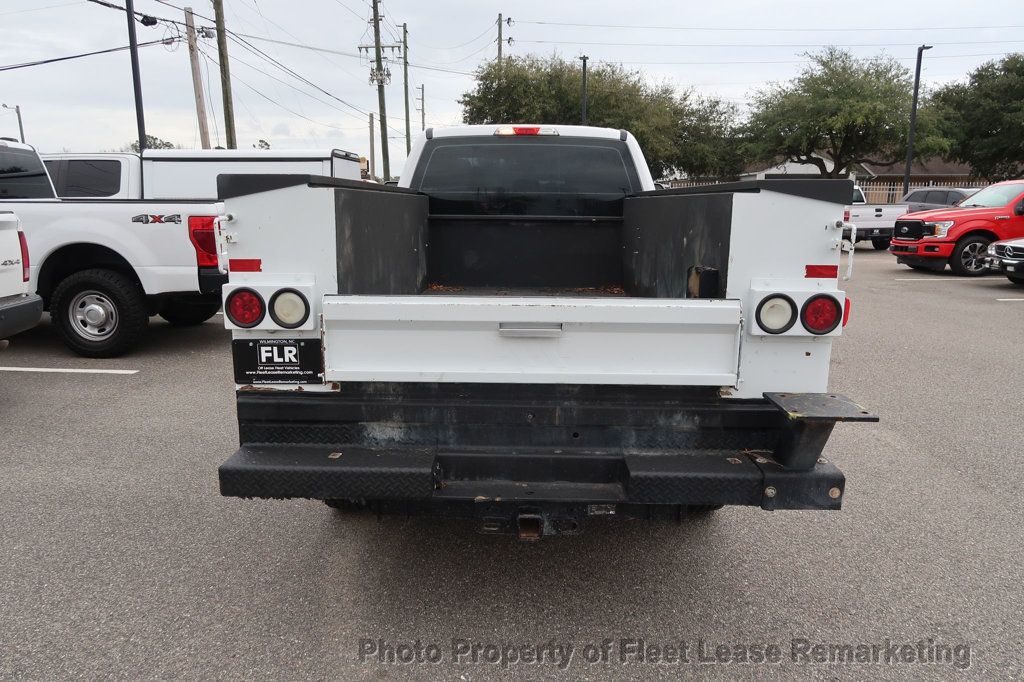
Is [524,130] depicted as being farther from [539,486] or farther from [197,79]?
[197,79]

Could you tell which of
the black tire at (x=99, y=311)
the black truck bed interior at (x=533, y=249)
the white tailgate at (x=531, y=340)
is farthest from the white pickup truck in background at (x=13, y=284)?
the white tailgate at (x=531, y=340)

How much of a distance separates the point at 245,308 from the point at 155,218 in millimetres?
5486

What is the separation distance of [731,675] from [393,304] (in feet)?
6.32

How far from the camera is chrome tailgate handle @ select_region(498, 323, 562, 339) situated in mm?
2801

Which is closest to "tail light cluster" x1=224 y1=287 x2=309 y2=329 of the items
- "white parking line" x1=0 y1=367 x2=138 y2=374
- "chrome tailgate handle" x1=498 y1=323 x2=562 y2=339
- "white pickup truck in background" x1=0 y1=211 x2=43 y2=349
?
"chrome tailgate handle" x1=498 y1=323 x2=562 y2=339

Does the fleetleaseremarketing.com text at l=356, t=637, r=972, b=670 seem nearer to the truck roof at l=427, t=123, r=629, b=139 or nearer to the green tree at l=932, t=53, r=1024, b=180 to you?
the truck roof at l=427, t=123, r=629, b=139

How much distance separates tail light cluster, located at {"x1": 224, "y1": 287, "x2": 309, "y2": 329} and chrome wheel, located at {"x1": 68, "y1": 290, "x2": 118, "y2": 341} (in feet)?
19.2

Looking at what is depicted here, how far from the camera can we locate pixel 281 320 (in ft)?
9.32

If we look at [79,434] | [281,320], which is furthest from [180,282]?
[281,320]

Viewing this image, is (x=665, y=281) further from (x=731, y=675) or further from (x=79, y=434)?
(x=79, y=434)

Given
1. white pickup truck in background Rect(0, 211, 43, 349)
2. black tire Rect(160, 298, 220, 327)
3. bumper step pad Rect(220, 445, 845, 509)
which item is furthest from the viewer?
black tire Rect(160, 298, 220, 327)

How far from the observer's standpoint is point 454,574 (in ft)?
11.3

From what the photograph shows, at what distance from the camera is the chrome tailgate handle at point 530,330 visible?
110 inches

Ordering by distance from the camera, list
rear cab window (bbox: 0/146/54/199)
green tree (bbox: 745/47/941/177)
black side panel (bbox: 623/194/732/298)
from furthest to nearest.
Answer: green tree (bbox: 745/47/941/177), rear cab window (bbox: 0/146/54/199), black side panel (bbox: 623/194/732/298)
